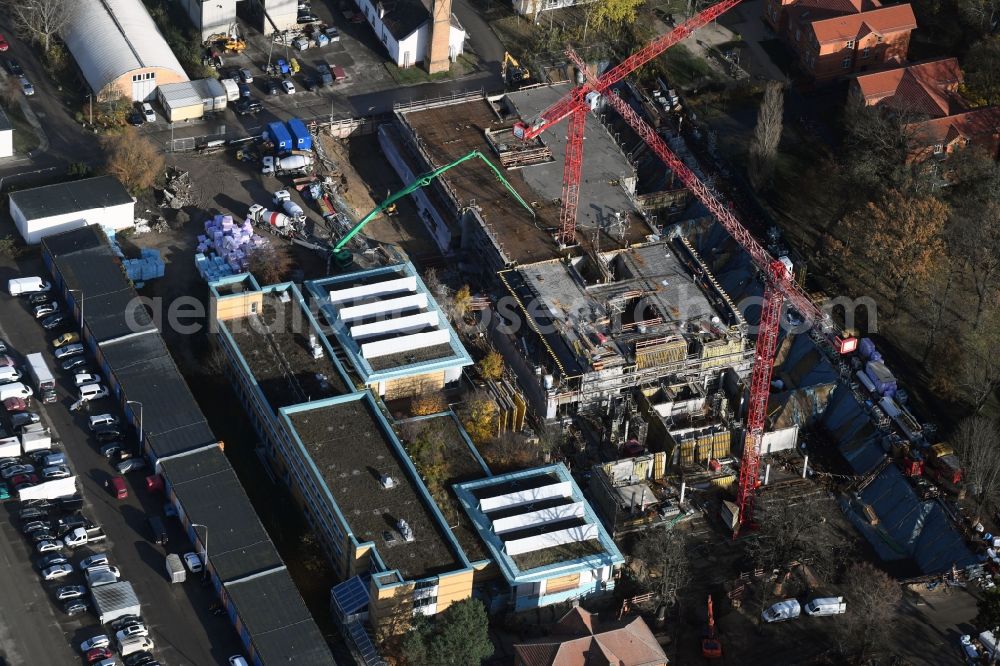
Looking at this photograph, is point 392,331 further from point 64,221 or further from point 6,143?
point 6,143

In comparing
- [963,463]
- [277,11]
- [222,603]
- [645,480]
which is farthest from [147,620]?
[277,11]

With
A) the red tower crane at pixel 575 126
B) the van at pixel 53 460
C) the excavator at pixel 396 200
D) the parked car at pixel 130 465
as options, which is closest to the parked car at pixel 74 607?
the parked car at pixel 130 465

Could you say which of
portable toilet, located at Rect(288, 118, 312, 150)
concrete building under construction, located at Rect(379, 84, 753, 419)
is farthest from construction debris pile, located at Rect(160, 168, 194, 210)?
concrete building under construction, located at Rect(379, 84, 753, 419)

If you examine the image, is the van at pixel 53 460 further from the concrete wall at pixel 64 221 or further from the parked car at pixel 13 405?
the concrete wall at pixel 64 221

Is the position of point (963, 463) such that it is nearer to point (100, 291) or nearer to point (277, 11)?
point (100, 291)

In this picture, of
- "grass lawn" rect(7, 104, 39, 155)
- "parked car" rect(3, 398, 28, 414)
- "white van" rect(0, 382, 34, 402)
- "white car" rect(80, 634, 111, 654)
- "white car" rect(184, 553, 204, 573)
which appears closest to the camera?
"white car" rect(80, 634, 111, 654)

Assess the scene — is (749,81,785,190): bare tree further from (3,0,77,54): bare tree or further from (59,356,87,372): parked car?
(3,0,77,54): bare tree

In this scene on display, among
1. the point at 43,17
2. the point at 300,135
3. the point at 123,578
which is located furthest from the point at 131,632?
the point at 43,17
